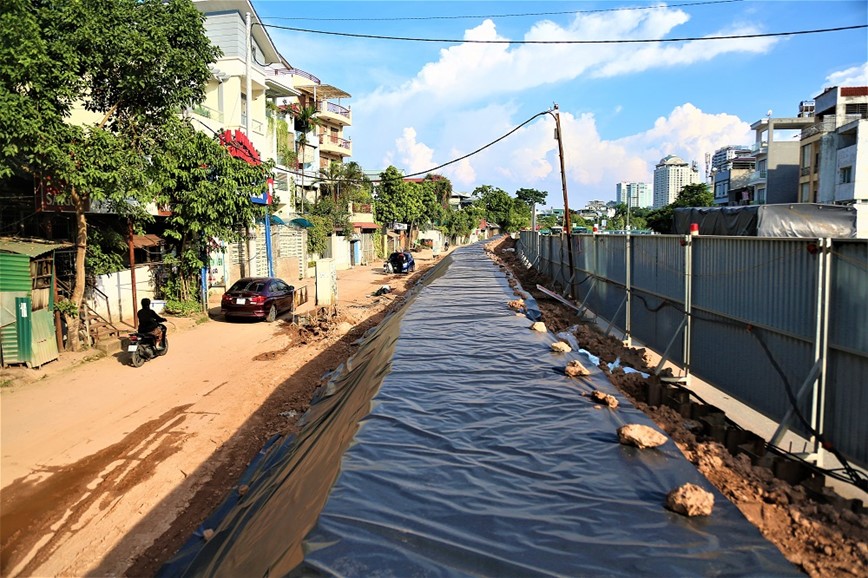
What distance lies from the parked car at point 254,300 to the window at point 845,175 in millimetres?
38283

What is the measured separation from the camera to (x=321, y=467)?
361 cm

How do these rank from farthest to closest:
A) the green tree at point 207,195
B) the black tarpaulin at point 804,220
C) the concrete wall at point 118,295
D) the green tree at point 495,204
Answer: the green tree at point 495,204
the green tree at point 207,195
the black tarpaulin at point 804,220
the concrete wall at point 118,295

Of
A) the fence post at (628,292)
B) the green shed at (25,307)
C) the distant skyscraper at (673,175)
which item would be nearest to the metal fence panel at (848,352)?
the fence post at (628,292)

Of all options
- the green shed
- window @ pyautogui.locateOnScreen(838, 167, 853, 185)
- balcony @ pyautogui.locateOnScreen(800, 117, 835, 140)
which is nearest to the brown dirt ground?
the green shed

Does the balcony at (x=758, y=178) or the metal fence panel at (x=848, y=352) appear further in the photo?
the balcony at (x=758, y=178)

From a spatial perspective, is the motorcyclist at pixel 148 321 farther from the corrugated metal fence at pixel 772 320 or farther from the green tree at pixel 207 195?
the corrugated metal fence at pixel 772 320

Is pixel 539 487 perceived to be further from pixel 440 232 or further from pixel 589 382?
pixel 440 232

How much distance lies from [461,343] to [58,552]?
4408mm

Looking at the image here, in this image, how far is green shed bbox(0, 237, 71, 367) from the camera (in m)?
10.4

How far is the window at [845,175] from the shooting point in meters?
36.9

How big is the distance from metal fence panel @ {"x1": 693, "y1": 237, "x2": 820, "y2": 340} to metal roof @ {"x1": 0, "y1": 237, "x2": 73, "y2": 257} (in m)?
12.1

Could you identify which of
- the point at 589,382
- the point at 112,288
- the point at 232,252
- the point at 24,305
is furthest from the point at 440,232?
the point at 589,382

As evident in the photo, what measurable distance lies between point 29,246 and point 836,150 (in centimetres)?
4641

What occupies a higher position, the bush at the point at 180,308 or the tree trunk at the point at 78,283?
the tree trunk at the point at 78,283
